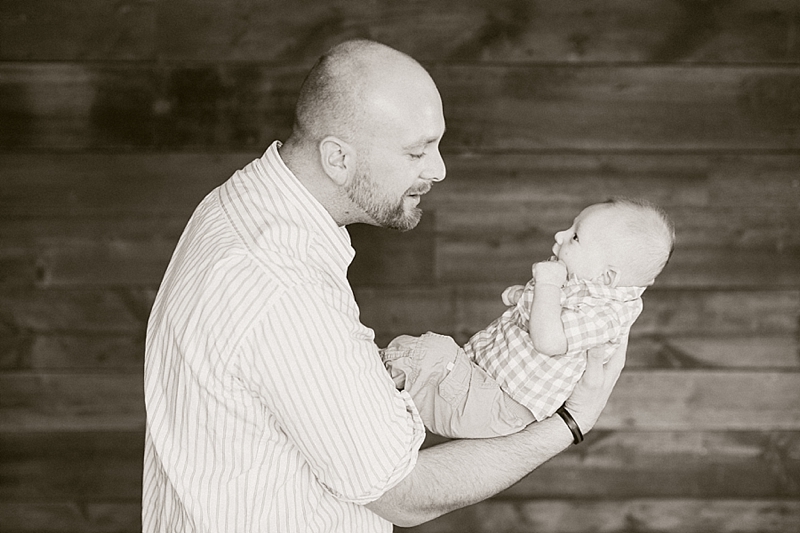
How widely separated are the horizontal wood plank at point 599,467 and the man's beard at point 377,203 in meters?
1.03

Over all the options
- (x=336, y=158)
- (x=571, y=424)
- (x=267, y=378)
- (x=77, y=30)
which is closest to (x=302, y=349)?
(x=267, y=378)

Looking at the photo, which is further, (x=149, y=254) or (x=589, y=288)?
(x=149, y=254)

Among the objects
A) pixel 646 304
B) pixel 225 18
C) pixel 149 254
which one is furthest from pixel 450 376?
pixel 225 18

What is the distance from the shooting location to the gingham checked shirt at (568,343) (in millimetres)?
1355

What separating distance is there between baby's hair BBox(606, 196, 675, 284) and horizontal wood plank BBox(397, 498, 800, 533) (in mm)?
1065

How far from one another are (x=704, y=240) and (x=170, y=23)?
1542mm

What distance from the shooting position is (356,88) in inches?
45.2

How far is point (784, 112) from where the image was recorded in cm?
202

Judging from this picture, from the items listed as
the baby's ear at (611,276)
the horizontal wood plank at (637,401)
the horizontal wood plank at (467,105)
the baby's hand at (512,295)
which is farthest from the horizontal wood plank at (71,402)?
the baby's ear at (611,276)

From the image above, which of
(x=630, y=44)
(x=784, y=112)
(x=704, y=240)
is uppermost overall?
(x=630, y=44)

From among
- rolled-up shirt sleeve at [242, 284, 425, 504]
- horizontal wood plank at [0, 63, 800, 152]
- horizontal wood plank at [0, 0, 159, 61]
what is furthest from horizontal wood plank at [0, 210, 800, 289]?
rolled-up shirt sleeve at [242, 284, 425, 504]

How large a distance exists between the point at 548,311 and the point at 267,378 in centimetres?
56

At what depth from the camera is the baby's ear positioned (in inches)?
54.6

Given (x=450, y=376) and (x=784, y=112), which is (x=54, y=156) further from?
(x=784, y=112)
